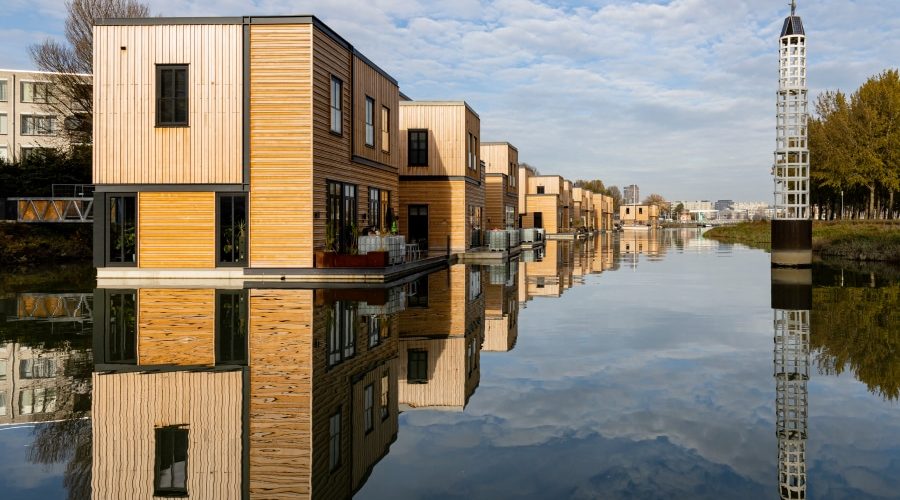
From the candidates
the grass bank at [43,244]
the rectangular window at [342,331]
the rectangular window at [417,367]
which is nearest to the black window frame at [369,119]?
the rectangular window at [342,331]

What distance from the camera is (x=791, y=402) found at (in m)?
7.61

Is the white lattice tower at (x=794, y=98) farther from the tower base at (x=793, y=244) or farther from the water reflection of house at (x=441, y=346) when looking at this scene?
the water reflection of house at (x=441, y=346)

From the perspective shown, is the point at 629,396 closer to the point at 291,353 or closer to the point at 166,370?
the point at 291,353

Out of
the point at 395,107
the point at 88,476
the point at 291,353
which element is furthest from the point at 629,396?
the point at 395,107

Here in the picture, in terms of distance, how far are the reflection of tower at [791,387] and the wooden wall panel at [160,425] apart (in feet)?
13.1

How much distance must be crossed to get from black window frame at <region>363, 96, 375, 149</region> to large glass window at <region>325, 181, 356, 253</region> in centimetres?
235

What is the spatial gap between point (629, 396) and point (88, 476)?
5279 millimetres

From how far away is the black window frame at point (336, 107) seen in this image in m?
23.2

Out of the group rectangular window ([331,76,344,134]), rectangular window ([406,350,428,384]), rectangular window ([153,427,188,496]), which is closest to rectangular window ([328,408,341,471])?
rectangular window ([153,427,188,496])

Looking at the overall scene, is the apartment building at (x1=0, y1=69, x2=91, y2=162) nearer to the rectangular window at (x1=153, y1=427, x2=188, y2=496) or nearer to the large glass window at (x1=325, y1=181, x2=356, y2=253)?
the large glass window at (x1=325, y1=181, x2=356, y2=253)

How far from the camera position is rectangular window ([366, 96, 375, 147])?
88.2 feet

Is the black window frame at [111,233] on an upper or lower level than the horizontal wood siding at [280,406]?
upper

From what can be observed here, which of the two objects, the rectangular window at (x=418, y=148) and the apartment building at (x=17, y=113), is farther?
the apartment building at (x=17, y=113)

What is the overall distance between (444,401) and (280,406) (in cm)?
169
